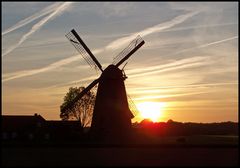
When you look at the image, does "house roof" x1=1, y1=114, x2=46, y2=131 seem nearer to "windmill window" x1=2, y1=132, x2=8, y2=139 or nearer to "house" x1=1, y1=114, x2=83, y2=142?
"house" x1=1, y1=114, x2=83, y2=142

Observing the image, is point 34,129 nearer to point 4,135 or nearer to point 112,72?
point 4,135

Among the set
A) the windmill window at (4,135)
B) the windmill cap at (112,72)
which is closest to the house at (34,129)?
the windmill window at (4,135)

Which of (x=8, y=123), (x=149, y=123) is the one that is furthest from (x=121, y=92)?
(x=149, y=123)

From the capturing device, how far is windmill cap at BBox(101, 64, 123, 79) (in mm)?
60094

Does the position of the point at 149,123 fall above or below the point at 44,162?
above

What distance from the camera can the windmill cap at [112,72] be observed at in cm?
6009

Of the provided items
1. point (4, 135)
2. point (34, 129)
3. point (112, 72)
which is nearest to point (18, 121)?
point (34, 129)

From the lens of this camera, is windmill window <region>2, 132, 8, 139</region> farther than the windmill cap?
Yes

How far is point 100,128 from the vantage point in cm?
6028

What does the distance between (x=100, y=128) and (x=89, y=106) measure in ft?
121

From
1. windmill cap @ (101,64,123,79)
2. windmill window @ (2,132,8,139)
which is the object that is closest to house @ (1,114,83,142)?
windmill window @ (2,132,8,139)

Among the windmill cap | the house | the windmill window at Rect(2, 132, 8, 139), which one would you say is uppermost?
the windmill cap

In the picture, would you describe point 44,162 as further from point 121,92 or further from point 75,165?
point 121,92

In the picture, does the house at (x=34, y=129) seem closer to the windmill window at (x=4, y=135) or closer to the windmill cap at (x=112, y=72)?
the windmill window at (x=4, y=135)
